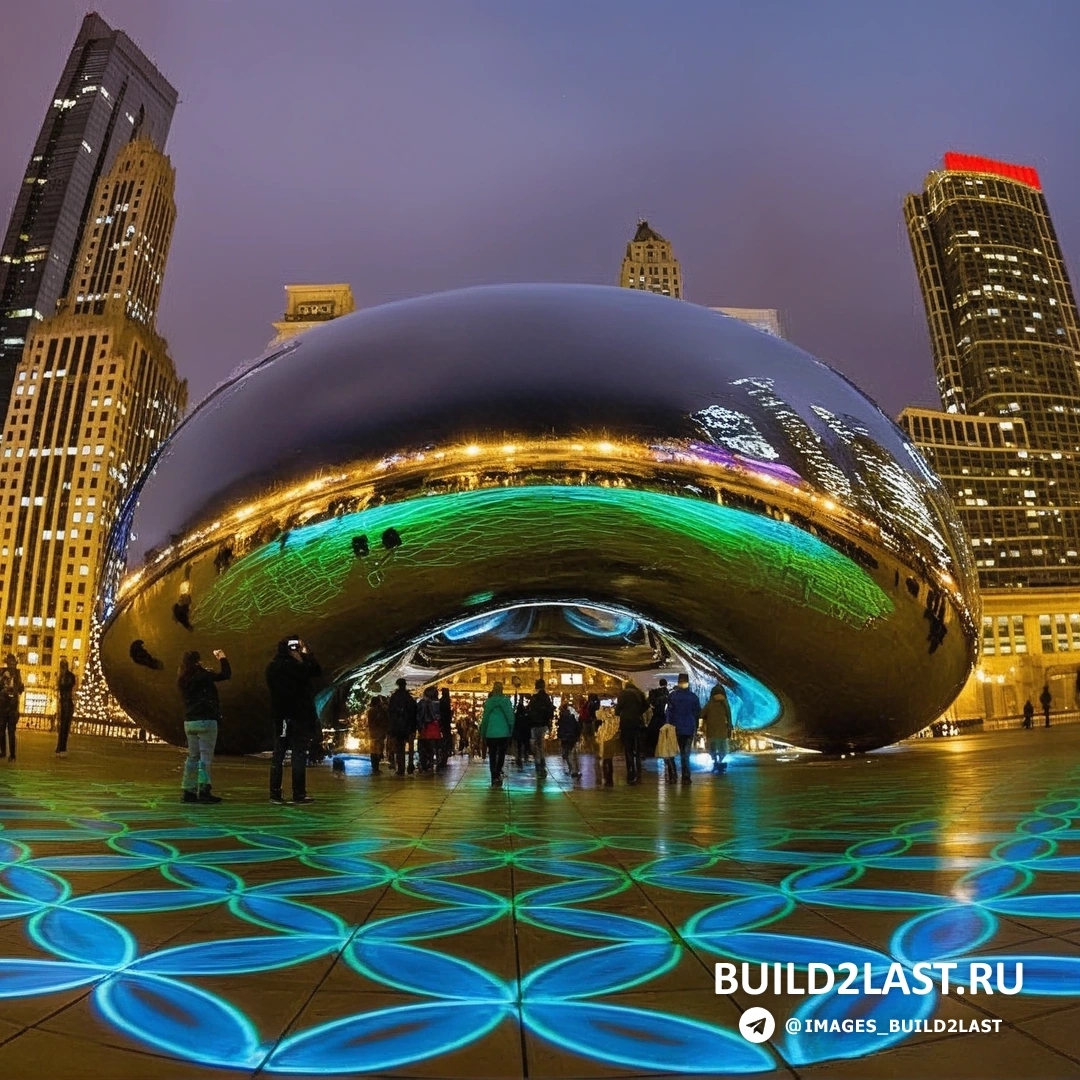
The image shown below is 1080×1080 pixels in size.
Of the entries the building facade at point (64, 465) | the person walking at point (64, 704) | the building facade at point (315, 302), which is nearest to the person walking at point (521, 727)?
the person walking at point (64, 704)

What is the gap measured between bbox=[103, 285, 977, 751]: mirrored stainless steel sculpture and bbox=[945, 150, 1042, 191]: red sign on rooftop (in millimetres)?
141091

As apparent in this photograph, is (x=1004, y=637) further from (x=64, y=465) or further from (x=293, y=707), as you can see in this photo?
(x=64, y=465)

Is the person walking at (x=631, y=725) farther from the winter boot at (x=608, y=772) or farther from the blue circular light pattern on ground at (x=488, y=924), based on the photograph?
the blue circular light pattern on ground at (x=488, y=924)

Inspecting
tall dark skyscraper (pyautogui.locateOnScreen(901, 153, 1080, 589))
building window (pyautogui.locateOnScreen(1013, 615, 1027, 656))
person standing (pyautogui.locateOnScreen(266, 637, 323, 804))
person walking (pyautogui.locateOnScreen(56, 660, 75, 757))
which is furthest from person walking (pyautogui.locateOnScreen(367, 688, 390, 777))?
tall dark skyscraper (pyautogui.locateOnScreen(901, 153, 1080, 589))

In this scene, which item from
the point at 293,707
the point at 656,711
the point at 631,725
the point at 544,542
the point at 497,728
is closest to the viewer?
the point at 293,707

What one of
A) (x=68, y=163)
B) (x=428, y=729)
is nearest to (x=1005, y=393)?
(x=428, y=729)

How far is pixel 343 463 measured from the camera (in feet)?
20.9

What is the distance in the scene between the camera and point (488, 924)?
267 cm

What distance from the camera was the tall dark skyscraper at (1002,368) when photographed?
95188 millimetres

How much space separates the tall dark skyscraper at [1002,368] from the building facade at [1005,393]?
0.15 metres

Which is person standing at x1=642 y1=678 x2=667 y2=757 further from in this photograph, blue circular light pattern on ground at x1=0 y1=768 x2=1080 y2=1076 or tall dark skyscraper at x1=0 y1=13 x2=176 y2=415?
tall dark skyscraper at x1=0 y1=13 x2=176 y2=415

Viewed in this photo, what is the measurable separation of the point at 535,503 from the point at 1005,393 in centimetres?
11783

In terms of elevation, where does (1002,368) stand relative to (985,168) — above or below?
below

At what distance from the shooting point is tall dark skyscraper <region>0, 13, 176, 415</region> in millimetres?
126250
